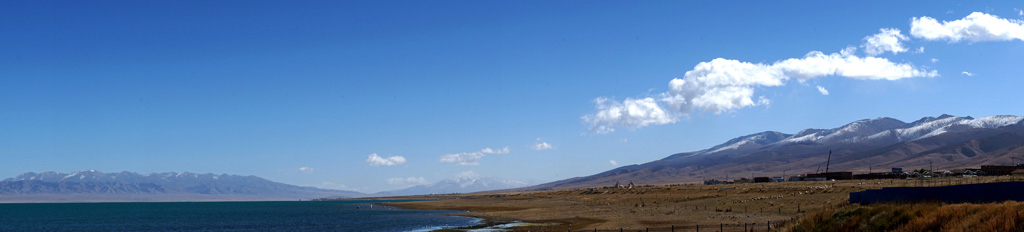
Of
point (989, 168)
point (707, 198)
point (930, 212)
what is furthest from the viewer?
point (989, 168)

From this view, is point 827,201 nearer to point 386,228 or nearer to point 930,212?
point 930,212

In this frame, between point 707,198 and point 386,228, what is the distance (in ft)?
152

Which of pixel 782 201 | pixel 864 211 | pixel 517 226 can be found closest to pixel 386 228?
pixel 517 226

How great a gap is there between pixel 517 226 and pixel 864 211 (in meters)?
39.1

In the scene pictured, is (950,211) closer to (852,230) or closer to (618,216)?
(852,230)

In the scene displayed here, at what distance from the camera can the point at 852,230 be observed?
38.4 meters

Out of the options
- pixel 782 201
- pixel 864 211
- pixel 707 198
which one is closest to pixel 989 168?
pixel 707 198

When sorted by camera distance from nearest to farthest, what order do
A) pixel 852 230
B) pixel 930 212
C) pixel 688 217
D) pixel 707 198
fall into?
pixel 930 212
pixel 852 230
pixel 688 217
pixel 707 198

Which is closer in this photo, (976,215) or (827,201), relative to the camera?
(976,215)

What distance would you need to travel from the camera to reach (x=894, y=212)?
3734cm

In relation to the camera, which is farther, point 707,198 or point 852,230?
point 707,198

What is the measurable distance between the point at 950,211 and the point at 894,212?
10.9 feet

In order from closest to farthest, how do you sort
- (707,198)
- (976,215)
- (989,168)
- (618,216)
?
(976,215)
(618,216)
(707,198)
(989,168)

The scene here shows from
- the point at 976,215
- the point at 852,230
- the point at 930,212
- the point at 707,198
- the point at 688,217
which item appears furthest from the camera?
the point at 707,198
